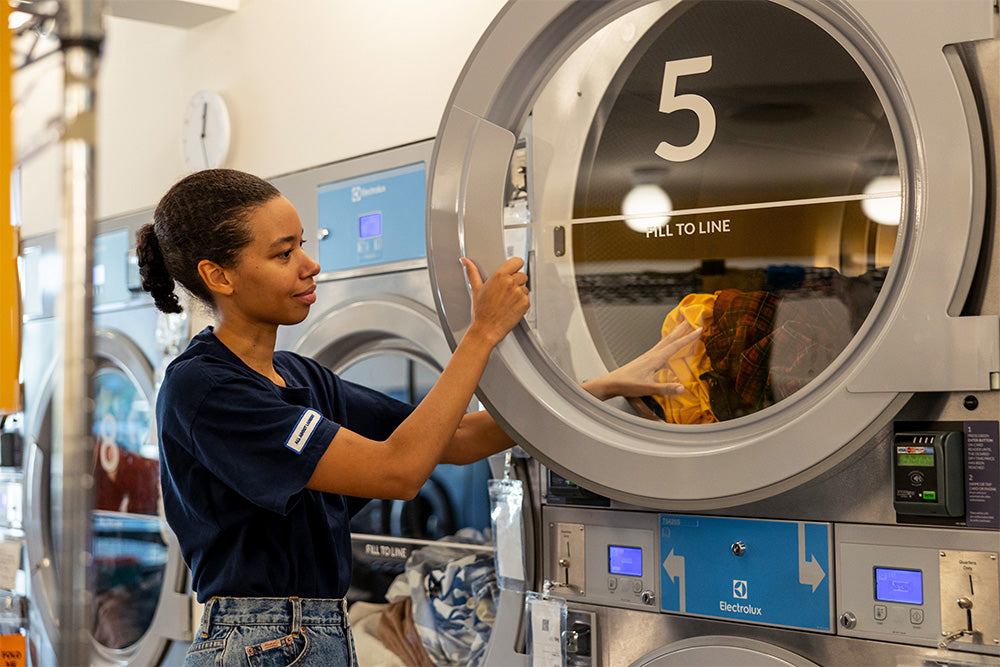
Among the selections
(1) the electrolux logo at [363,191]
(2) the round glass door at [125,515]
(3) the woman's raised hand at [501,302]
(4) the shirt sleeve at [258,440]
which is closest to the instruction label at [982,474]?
(3) the woman's raised hand at [501,302]

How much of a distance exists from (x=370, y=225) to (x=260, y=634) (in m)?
0.93

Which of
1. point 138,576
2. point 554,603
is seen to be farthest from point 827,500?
point 138,576

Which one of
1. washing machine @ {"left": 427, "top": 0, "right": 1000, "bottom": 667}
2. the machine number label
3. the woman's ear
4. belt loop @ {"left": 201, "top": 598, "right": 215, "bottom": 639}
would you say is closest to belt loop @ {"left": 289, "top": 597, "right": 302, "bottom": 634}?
belt loop @ {"left": 201, "top": 598, "right": 215, "bottom": 639}

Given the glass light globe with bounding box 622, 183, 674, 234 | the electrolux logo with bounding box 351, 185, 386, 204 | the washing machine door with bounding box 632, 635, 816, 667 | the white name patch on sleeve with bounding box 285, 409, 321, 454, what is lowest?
the washing machine door with bounding box 632, 635, 816, 667

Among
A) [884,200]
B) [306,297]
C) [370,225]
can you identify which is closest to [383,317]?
[370,225]

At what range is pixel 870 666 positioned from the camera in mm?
1240

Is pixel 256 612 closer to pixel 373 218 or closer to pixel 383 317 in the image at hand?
pixel 383 317

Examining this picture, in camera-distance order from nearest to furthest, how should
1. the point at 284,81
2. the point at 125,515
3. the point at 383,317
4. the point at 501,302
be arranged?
the point at 501,302 < the point at 383,317 < the point at 284,81 < the point at 125,515

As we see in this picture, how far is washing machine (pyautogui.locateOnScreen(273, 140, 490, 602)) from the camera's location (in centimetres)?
198

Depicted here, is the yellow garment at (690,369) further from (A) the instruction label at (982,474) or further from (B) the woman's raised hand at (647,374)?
(A) the instruction label at (982,474)

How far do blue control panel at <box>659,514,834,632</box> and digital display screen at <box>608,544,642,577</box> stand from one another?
0.14 ft

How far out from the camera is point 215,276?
5.05 ft

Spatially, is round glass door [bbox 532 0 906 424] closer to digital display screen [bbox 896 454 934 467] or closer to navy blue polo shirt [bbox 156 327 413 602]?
digital display screen [bbox 896 454 934 467]

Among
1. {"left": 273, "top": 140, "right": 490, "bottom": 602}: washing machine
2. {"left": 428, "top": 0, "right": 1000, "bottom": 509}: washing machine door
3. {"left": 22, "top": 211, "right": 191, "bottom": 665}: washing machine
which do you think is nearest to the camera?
{"left": 428, "top": 0, "right": 1000, "bottom": 509}: washing machine door
